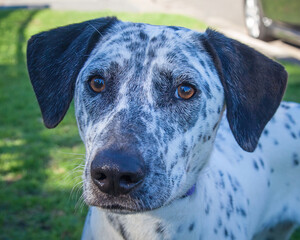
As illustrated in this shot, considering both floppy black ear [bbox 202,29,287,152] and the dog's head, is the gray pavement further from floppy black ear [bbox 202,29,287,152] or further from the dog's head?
the dog's head

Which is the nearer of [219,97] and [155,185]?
[155,185]

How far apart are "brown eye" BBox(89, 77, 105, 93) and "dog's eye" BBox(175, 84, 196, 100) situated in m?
0.42

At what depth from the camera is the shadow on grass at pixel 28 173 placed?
3.81 m

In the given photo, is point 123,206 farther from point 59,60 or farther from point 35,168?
point 35,168

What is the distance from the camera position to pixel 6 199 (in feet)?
13.4

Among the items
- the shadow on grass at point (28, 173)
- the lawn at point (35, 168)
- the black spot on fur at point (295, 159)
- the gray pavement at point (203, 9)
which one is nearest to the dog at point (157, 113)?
the lawn at point (35, 168)

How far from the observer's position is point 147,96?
217 cm

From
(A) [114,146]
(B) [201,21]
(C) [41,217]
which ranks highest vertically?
(A) [114,146]

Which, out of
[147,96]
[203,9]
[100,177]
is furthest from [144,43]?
[203,9]

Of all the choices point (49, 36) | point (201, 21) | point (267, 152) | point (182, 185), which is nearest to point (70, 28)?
point (49, 36)

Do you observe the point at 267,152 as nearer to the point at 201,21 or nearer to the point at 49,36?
the point at 49,36

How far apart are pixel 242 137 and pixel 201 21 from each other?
9.10 metres

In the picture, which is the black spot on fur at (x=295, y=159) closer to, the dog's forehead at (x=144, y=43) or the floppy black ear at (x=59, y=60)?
the dog's forehead at (x=144, y=43)

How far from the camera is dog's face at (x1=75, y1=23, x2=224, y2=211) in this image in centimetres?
194
